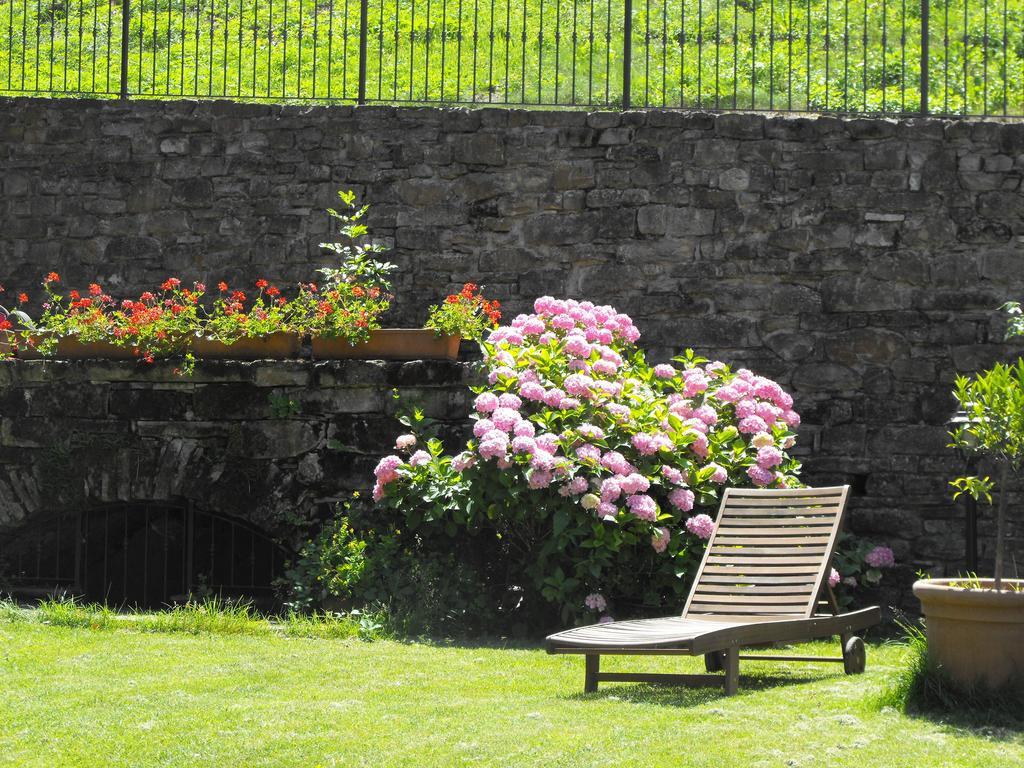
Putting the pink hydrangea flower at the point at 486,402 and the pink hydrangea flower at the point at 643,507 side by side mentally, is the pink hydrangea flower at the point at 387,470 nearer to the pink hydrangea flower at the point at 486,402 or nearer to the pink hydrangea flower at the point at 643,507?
the pink hydrangea flower at the point at 486,402

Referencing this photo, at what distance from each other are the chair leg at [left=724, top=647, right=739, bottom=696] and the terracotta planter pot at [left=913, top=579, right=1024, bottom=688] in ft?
2.62

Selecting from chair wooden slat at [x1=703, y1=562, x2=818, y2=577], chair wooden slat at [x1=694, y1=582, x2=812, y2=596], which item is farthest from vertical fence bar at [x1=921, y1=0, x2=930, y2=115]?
chair wooden slat at [x1=694, y1=582, x2=812, y2=596]

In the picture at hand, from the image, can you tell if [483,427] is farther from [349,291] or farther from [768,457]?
[349,291]

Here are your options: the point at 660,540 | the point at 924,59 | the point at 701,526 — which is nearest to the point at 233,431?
the point at 660,540

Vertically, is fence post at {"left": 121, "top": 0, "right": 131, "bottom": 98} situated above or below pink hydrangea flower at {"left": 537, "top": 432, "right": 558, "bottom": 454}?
above

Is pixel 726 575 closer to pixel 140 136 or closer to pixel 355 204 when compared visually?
pixel 355 204

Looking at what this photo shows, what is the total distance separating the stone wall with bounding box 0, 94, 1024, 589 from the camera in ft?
26.9

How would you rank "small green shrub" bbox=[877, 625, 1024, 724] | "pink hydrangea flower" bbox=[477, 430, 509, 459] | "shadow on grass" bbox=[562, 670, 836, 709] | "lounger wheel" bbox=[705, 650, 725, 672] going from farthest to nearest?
"pink hydrangea flower" bbox=[477, 430, 509, 459]
"lounger wheel" bbox=[705, 650, 725, 672]
"shadow on grass" bbox=[562, 670, 836, 709]
"small green shrub" bbox=[877, 625, 1024, 724]

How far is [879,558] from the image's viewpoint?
7.82 meters

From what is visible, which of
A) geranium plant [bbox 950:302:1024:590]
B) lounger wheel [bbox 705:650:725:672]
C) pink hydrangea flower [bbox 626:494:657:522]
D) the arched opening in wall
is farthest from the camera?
the arched opening in wall

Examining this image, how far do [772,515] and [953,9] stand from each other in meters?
8.60

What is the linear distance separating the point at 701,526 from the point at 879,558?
1.85 metres

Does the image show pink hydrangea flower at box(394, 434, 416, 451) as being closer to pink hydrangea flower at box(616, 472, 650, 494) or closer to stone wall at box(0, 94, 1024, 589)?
pink hydrangea flower at box(616, 472, 650, 494)

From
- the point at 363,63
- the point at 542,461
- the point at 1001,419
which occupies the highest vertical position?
the point at 363,63
